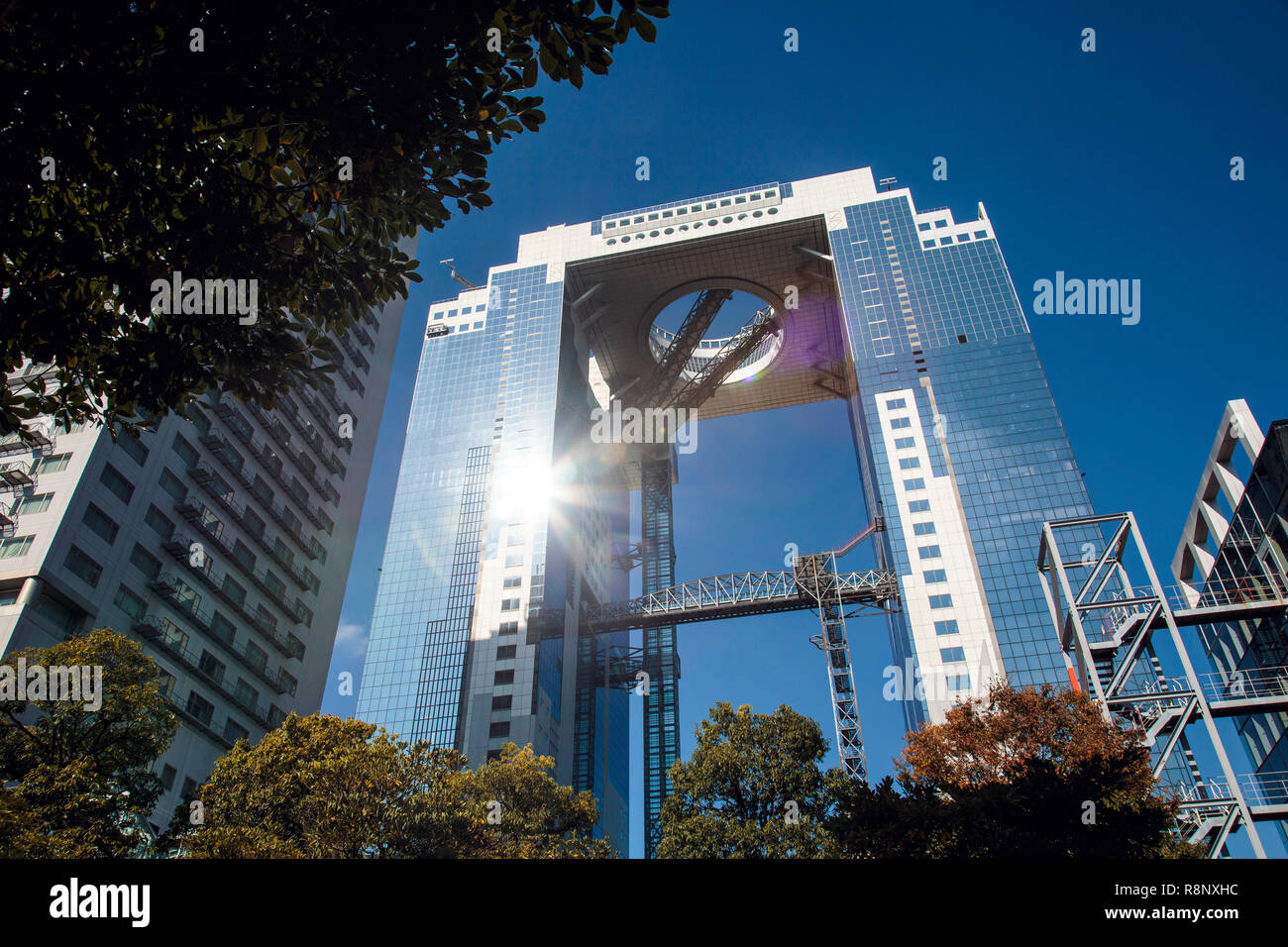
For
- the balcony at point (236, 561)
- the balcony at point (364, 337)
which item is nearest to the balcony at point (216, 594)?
the balcony at point (236, 561)

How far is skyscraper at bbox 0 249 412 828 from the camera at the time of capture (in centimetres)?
3934

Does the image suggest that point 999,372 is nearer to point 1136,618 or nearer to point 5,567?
point 1136,618

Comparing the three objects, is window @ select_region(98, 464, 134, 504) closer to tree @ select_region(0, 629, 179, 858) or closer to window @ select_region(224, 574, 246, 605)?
window @ select_region(224, 574, 246, 605)

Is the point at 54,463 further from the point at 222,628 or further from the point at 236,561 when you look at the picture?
the point at 222,628

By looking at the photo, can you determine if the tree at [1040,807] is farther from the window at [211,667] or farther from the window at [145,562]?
the window at [145,562]

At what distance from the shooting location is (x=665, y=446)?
107500 millimetres

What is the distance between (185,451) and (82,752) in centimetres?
2767

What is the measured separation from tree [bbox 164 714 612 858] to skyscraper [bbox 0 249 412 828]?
1184 centimetres

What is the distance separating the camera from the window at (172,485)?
1833 inches

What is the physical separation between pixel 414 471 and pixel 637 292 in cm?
3301

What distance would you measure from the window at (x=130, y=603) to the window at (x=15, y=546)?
482cm

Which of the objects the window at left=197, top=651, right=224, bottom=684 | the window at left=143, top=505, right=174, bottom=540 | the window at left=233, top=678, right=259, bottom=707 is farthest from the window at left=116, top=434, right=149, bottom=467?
the window at left=233, top=678, right=259, bottom=707

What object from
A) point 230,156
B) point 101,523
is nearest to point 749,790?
point 230,156
